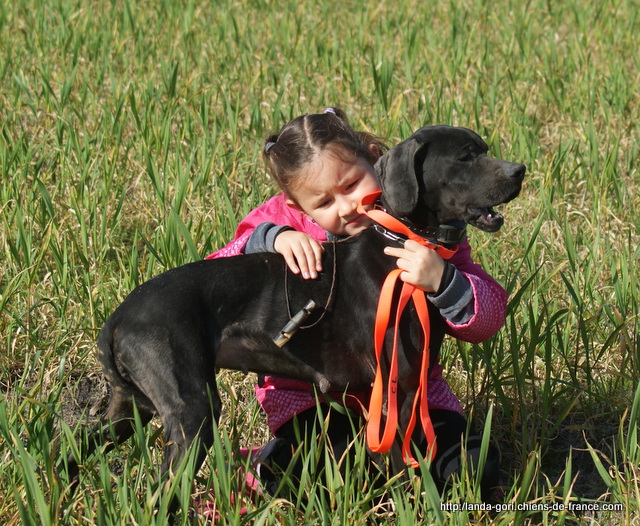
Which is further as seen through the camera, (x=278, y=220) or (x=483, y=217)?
(x=278, y=220)

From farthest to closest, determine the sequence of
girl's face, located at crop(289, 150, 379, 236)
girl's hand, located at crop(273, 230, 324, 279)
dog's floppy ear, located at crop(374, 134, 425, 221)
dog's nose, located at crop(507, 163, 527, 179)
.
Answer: girl's face, located at crop(289, 150, 379, 236) → girl's hand, located at crop(273, 230, 324, 279) → dog's floppy ear, located at crop(374, 134, 425, 221) → dog's nose, located at crop(507, 163, 527, 179)

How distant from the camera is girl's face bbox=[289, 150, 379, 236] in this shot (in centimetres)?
274

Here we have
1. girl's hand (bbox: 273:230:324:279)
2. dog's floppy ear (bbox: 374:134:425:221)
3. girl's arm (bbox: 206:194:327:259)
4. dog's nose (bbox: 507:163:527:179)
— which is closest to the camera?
dog's nose (bbox: 507:163:527:179)

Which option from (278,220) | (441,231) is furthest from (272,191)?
(441,231)

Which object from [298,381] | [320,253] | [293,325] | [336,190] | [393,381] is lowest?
[298,381]

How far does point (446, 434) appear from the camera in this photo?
284 cm

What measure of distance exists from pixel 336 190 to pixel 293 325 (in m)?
0.47

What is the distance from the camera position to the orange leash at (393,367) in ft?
8.13

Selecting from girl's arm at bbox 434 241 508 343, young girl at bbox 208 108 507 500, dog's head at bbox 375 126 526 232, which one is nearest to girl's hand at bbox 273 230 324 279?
young girl at bbox 208 108 507 500

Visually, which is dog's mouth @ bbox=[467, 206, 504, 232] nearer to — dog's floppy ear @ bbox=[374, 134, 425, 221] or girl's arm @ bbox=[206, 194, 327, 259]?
dog's floppy ear @ bbox=[374, 134, 425, 221]

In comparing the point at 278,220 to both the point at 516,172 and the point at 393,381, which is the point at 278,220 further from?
the point at 516,172

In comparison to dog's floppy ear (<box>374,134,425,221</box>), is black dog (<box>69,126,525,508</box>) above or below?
below

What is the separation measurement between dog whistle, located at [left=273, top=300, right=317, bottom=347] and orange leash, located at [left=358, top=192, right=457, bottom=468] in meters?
0.20

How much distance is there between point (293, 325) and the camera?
2523 millimetres
